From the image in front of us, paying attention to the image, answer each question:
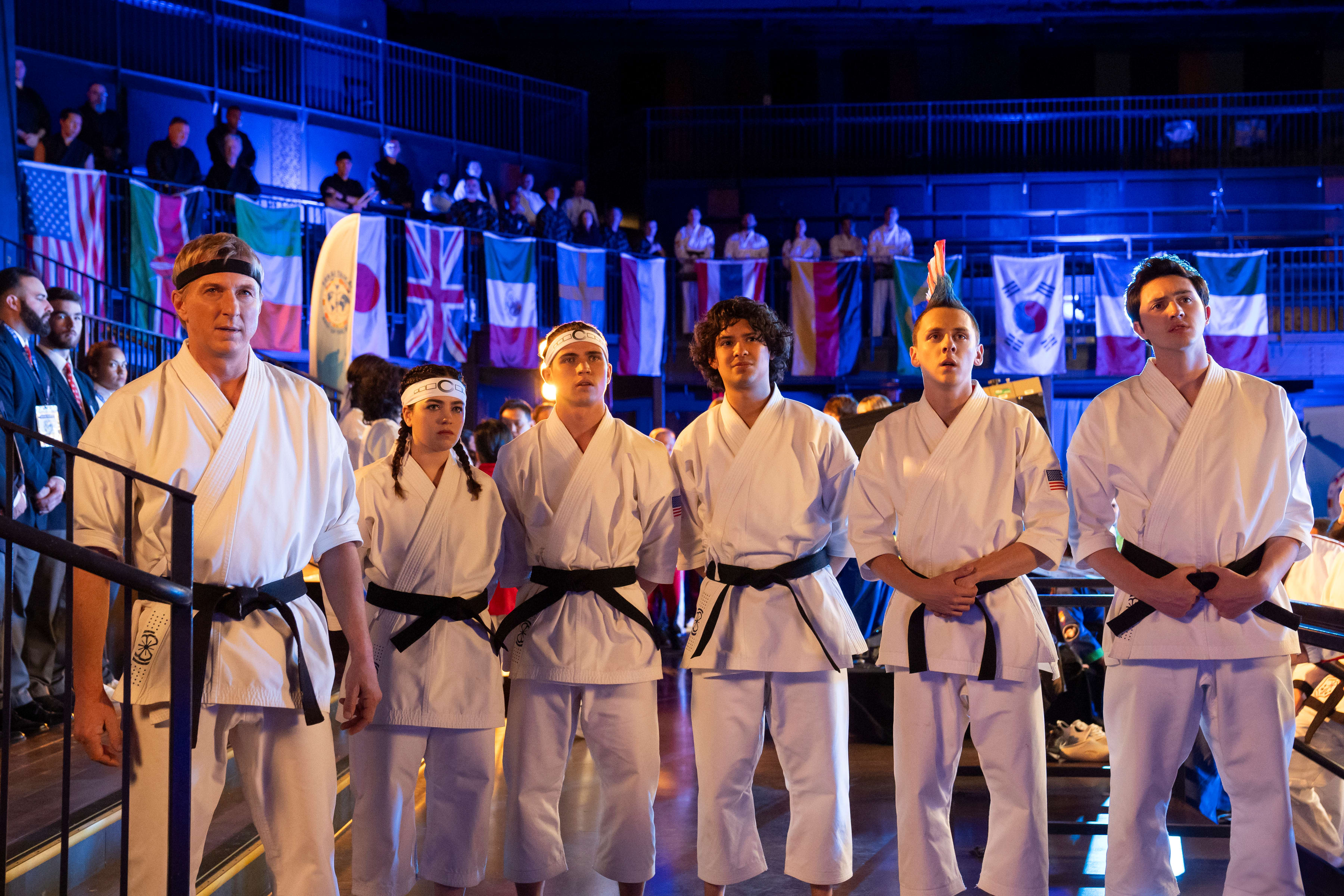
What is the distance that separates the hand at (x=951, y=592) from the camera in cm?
274

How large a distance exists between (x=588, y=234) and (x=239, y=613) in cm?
999

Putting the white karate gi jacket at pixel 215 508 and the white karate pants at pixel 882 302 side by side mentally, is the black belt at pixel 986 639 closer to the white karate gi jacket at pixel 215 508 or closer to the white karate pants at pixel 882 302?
the white karate gi jacket at pixel 215 508

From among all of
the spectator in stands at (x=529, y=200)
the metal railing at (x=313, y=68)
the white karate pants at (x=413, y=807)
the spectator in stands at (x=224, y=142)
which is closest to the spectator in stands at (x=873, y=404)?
the white karate pants at (x=413, y=807)

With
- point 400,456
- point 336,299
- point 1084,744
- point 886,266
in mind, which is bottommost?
point 1084,744

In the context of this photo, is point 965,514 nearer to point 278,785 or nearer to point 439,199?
point 278,785

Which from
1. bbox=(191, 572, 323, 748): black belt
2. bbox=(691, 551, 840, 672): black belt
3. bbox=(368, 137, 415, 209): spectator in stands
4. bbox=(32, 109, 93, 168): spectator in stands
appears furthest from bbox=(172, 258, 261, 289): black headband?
bbox=(368, 137, 415, 209): spectator in stands

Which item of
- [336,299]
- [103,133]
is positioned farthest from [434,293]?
[336,299]

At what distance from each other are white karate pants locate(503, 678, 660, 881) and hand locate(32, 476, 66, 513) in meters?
2.16

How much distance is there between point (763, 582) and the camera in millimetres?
3002

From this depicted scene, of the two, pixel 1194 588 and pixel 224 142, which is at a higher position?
pixel 224 142

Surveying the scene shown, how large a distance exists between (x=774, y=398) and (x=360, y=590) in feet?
4.43

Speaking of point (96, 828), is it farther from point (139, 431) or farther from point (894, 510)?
point (894, 510)

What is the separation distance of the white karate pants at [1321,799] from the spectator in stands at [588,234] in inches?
369

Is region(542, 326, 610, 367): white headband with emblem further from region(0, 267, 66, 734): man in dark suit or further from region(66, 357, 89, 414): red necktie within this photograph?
region(66, 357, 89, 414): red necktie
